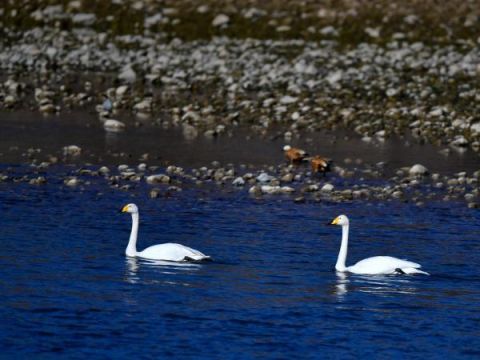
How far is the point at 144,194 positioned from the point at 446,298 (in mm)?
9716

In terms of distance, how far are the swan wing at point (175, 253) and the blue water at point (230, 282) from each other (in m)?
0.18

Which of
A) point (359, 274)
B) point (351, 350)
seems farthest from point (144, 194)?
point (351, 350)

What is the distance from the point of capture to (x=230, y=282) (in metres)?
19.6

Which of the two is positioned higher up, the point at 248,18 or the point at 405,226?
the point at 248,18

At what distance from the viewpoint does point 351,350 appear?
1612cm

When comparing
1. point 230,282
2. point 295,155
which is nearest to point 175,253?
point 230,282

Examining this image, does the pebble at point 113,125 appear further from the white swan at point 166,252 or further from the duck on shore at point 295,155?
the white swan at point 166,252

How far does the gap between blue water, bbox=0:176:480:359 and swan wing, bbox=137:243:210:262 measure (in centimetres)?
18

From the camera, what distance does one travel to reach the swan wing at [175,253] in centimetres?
2070

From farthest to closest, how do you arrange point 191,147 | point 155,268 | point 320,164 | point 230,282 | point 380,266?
point 191,147, point 320,164, point 155,268, point 380,266, point 230,282

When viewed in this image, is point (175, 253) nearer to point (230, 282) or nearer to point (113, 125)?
point (230, 282)

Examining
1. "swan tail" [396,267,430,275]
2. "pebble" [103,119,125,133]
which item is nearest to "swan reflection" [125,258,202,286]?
"swan tail" [396,267,430,275]

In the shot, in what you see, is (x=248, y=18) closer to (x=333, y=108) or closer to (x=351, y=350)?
(x=333, y=108)

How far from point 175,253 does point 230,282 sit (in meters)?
1.45
